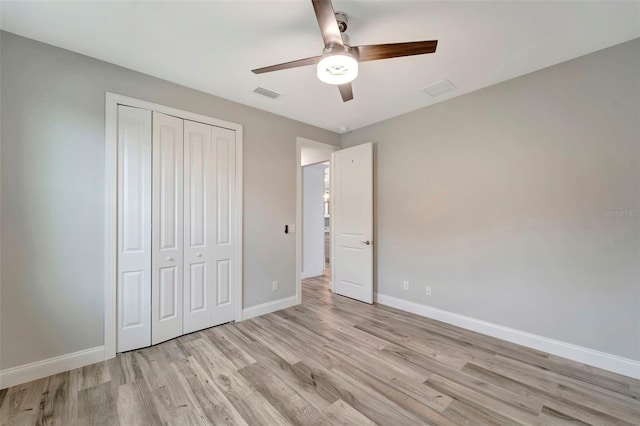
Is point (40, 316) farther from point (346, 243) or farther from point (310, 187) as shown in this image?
point (310, 187)

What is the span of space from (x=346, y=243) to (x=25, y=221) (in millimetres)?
3598

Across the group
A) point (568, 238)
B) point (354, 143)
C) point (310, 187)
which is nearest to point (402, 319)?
point (568, 238)

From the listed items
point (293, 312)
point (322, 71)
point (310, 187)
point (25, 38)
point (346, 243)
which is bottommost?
point (293, 312)

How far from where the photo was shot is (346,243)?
4.26 m

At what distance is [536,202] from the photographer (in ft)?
8.50

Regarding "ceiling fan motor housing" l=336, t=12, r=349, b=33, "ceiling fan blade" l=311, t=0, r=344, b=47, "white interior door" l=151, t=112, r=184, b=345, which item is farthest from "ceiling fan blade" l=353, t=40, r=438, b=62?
"white interior door" l=151, t=112, r=184, b=345

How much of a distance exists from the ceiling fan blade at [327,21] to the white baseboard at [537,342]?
3198mm

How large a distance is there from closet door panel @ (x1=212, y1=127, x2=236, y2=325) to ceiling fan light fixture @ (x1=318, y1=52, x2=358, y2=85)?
1.76 meters

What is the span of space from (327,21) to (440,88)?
1.93 meters

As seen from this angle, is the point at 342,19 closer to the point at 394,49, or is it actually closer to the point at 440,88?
the point at 394,49

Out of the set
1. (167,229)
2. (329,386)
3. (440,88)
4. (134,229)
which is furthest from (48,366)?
(440,88)

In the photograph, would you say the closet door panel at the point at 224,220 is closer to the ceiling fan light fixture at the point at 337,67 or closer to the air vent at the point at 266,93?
the air vent at the point at 266,93

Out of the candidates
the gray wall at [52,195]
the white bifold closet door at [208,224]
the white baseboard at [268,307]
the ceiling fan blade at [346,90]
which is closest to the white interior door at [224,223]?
the white bifold closet door at [208,224]

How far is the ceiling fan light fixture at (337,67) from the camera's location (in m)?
1.72
